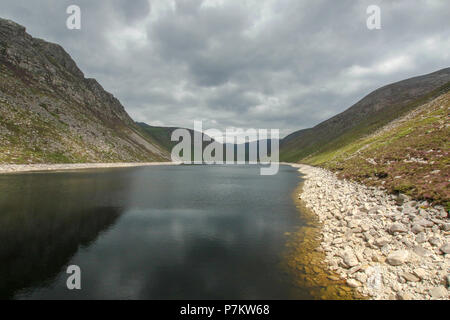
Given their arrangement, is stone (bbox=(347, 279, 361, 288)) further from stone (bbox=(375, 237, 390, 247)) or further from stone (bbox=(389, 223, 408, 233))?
stone (bbox=(389, 223, 408, 233))

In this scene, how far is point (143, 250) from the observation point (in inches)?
699

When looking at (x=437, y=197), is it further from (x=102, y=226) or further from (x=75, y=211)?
(x=75, y=211)

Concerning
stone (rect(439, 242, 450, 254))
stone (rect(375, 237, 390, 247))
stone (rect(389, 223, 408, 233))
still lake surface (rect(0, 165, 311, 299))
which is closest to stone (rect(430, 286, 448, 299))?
stone (rect(439, 242, 450, 254))

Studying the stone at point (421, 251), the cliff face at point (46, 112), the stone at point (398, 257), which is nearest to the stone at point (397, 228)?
the stone at point (421, 251)

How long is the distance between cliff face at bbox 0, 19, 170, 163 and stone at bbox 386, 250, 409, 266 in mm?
106315

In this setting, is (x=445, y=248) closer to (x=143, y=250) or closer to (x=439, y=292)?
(x=439, y=292)

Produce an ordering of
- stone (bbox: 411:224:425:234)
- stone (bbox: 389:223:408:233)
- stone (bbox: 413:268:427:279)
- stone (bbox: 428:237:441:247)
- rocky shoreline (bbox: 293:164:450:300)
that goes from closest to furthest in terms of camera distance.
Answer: rocky shoreline (bbox: 293:164:450:300) → stone (bbox: 413:268:427:279) → stone (bbox: 428:237:441:247) → stone (bbox: 411:224:425:234) → stone (bbox: 389:223:408:233)

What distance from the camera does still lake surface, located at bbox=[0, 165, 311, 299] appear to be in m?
12.6

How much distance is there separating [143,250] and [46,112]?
144 metres

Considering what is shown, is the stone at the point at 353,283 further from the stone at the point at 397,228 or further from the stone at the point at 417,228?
the stone at the point at 417,228

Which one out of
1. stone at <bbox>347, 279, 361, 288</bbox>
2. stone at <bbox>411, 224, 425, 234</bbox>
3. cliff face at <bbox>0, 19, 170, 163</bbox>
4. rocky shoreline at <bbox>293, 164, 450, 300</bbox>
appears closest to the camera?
rocky shoreline at <bbox>293, 164, 450, 300</bbox>

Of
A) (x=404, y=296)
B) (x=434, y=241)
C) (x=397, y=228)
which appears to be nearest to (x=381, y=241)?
(x=397, y=228)

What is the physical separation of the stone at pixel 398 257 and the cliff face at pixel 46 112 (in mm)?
106315
